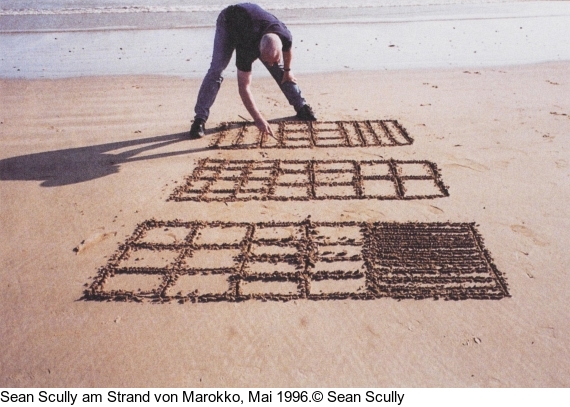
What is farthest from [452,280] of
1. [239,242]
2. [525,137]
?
[525,137]

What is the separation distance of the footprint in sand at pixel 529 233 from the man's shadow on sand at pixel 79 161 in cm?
279

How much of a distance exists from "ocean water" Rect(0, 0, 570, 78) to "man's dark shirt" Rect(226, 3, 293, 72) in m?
2.72

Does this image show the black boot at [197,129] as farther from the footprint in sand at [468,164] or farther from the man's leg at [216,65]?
the footprint in sand at [468,164]

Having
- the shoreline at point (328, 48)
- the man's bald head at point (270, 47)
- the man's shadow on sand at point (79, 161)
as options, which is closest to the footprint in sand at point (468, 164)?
the man's bald head at point (270, 47)

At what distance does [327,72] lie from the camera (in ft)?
24.2

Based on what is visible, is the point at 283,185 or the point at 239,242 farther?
the point at 283,185

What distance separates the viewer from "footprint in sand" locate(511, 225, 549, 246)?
333 centimetres

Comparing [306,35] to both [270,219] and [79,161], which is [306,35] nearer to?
[79,161]

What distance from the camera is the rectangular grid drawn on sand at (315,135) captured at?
4.93m

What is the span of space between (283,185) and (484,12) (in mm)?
10141

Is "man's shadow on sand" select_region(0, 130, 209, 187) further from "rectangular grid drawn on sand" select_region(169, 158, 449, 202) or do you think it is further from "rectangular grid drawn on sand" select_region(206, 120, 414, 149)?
"rectangular grid drawn on sand" select_region(169, 158, 449, 202)

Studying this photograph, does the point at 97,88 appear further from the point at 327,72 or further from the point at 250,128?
the point at 327,72

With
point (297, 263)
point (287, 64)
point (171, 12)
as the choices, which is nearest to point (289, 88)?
point (287, 64)
